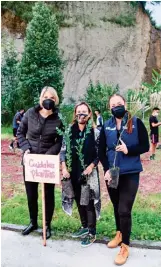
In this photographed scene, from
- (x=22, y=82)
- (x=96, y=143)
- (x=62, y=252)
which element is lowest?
(x=62, y=252)

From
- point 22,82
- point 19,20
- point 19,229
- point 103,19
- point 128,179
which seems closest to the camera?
point 128,179

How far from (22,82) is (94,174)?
40.0 ft

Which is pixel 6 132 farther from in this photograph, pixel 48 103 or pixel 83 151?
pixel 83 151

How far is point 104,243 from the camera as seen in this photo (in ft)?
12.7

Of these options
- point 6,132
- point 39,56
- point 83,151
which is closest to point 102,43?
point 39,56

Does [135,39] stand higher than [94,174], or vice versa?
[135,39]

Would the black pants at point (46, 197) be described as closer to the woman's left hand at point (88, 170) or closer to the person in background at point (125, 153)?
the woman's left hand at point (88, 170)

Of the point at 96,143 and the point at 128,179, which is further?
the point at 96,143

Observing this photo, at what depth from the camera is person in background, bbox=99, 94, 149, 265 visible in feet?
11.5

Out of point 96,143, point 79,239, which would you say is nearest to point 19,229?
point 79,239

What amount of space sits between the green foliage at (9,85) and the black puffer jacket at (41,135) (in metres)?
12.5

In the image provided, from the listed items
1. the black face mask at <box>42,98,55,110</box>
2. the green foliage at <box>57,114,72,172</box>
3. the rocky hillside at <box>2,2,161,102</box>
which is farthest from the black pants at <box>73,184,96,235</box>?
the rocky hillside at <box>2,2,161,102</box>

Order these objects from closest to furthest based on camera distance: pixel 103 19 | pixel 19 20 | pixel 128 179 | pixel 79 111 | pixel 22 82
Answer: pixel 128 179, pixel 79 111, pixel 22 82, pixel 19 20, pixel 103 19

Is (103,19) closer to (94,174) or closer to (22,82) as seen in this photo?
(22,82)
